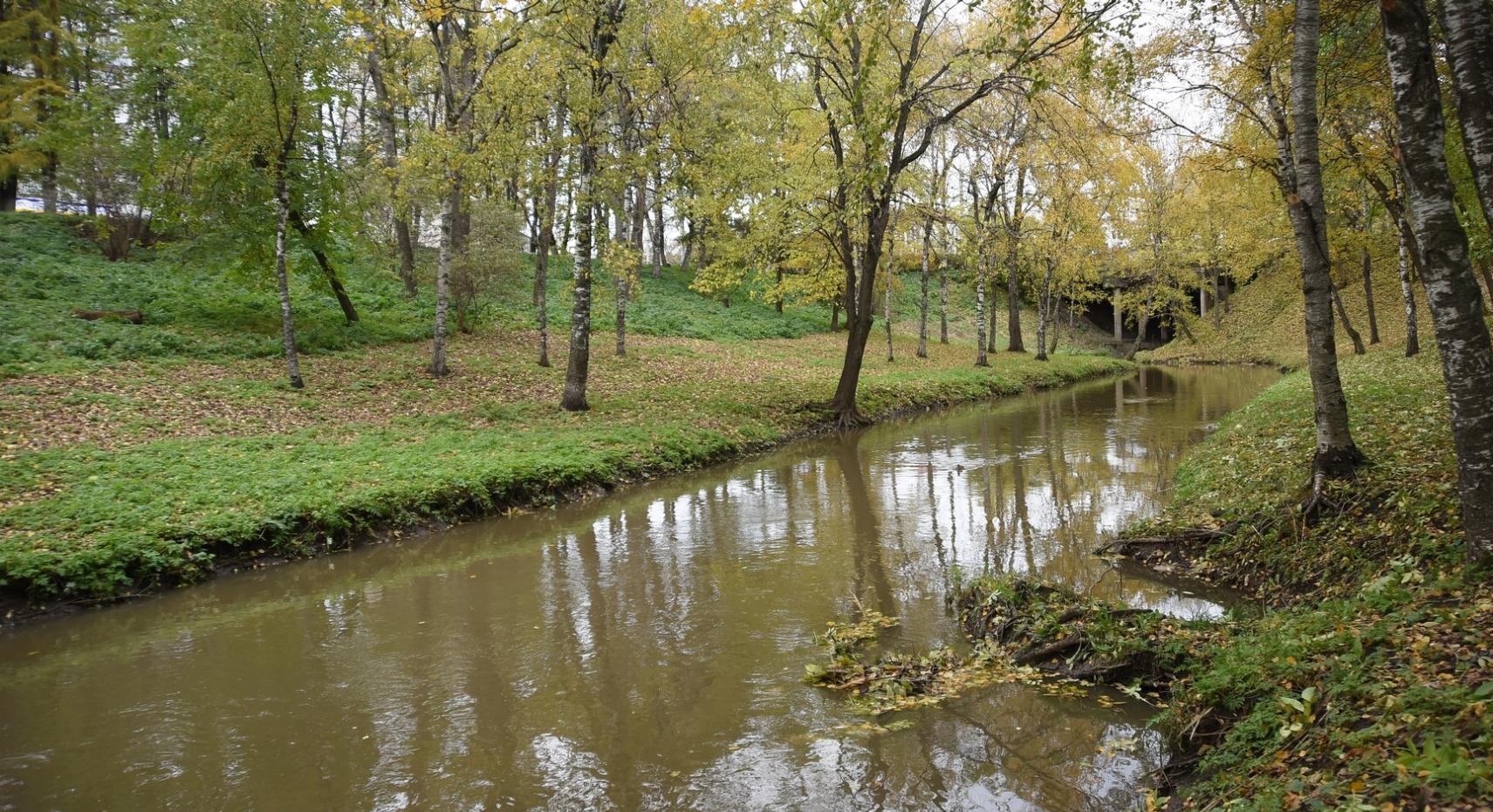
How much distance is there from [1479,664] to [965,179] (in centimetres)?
2992

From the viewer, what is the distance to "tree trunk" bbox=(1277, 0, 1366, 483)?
750cm

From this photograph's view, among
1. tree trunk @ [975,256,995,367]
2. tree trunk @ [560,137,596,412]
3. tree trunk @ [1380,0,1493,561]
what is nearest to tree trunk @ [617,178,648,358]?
tree trunk @ [560,137,596,412]

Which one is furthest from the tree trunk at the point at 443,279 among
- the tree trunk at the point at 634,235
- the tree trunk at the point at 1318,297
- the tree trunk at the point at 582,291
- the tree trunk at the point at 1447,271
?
the tree trunk at the point at 1447,271

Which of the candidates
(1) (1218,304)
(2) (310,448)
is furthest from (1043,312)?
(2) (310,448)

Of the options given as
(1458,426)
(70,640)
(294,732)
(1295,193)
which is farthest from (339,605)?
(1295,193)

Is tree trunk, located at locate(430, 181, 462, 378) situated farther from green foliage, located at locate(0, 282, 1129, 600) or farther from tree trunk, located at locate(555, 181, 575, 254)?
tree trunk, located at locate(555, 181, 575, 254)

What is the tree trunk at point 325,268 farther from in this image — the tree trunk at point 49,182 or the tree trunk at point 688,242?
the tree trunk at point 688,242

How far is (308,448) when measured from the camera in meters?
12.7

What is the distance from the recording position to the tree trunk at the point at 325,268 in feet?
66.7

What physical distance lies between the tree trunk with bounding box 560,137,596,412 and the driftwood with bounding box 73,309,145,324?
36.4 ft

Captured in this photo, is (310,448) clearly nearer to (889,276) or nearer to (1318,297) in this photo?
(1318,297)

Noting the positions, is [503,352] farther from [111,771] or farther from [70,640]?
[111,771]

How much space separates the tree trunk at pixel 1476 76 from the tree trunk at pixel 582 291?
1388 centimetres

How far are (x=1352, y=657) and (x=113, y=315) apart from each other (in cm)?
2370
